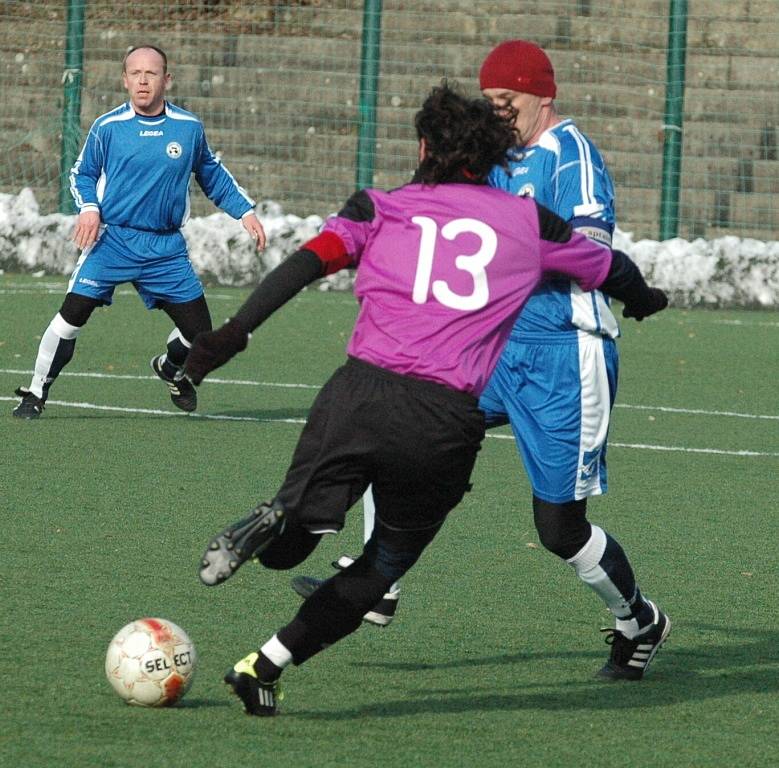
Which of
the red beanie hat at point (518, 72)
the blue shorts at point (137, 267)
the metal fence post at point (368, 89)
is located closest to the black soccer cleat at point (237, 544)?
the red beanie hat at point (518, 72)

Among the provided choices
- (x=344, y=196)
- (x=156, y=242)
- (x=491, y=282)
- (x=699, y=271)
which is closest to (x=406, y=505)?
(x=491, y=282)

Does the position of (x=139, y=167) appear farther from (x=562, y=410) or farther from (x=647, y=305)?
(x=647, y=305)

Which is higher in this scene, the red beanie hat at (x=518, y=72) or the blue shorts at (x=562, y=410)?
the red beanie hat at (x=518, y=72)

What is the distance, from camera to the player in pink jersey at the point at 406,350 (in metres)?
4.47

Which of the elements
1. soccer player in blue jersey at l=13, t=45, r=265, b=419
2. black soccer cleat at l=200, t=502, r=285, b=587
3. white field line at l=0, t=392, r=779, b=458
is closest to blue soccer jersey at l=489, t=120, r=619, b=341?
black soccer cleat at l=200, t=502, r=285, b=587

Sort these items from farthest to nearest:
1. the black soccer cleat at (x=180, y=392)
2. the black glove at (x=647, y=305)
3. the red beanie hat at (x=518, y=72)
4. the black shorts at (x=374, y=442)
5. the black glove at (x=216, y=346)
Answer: the black soccer cleat at (x=180, y=392) → the red beanie hat at (x=518, y=72) → the black glove at (x=647, y=305) → the black shorts at (x=374, y=442) → the black glove at (x=216, y=346)

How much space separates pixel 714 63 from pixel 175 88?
616cm

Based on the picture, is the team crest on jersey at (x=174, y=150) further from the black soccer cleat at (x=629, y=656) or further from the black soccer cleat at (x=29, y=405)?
the black soccer cleat at (x=629, y=656)

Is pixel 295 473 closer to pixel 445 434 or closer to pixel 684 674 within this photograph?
pixel 445 434

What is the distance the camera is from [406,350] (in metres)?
4.50

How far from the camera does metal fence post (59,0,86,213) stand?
18.9 metres

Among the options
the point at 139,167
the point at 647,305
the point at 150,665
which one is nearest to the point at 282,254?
the point at 139,167

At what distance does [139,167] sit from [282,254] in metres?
8.17

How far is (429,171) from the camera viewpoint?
4.61 m
